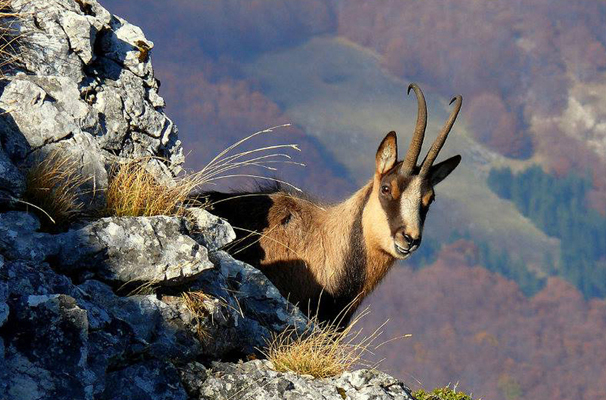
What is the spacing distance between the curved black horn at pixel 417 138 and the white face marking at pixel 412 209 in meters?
0.24

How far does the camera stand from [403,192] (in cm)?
952

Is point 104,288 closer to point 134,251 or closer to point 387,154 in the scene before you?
point 134,251

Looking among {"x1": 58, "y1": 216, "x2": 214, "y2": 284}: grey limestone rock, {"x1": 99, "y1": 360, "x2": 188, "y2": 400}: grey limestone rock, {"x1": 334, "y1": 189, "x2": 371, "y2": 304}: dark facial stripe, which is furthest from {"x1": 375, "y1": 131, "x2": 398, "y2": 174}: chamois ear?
{"x1": 99, "y1": 360, "x2": 188, "y2": 400}: grey limestone rock

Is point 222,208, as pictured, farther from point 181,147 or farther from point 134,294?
point 134,294

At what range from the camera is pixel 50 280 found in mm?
5887

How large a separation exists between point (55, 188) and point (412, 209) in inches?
166

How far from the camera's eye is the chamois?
955cm

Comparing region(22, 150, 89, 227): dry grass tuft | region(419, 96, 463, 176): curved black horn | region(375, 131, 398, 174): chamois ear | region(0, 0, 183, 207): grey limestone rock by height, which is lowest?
region(22, 150, 89, 227): dry grass tuft

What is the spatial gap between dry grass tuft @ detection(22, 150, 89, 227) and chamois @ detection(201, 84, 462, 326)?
250 centimetres

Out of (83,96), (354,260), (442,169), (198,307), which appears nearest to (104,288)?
(198,307)

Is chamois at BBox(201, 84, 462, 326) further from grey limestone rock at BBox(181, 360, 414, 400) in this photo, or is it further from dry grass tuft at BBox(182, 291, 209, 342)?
grey limestone rock at BBox(181, 360, 414, 400)

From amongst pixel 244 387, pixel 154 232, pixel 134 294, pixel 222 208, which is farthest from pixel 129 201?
pixel 222 208

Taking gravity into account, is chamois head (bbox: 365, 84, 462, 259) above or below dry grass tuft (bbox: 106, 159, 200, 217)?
above

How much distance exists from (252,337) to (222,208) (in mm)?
2975
